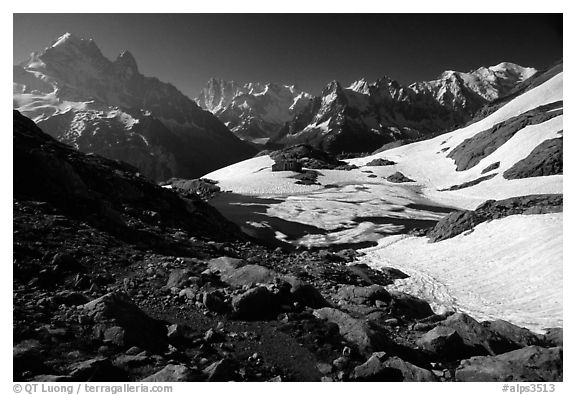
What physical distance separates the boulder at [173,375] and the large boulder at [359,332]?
4278mm

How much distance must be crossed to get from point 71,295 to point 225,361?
493 cm

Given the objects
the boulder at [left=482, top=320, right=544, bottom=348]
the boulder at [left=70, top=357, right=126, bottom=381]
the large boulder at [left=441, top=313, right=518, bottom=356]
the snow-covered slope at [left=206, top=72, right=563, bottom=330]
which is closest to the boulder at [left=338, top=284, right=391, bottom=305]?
the large boulder at [left=441, top=313, right=518, bottom=356]

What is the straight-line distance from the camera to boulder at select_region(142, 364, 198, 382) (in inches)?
299

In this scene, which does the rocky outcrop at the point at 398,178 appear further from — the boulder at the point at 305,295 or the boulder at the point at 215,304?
the boulder at the point at 215,304

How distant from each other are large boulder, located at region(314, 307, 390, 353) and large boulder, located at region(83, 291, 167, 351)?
4.73m

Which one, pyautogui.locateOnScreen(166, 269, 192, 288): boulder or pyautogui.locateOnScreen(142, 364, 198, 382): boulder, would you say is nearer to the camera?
pyautogui.locateOnScreen(142, 364, 198, 382): boulder

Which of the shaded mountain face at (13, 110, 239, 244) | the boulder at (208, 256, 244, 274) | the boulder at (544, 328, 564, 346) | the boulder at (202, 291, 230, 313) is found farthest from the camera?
the shaded mountain face at (13, 110, 239, 244)

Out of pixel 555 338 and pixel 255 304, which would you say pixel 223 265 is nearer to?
pixel 255 304

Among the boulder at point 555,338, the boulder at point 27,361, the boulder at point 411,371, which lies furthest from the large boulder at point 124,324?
the boulder at point 555,338

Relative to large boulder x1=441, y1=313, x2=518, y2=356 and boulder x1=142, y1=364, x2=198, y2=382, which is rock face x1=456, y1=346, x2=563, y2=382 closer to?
large boulder x1=441, y1=313, x2=518, y2=356

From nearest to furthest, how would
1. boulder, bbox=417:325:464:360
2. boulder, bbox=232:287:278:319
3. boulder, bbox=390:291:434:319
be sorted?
1. boulder, bbox=417:325:464:360
2. boulder, bbox=232:287:278:319
3. boulder, bbox=390:291:434:319

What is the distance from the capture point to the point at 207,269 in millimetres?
13617
